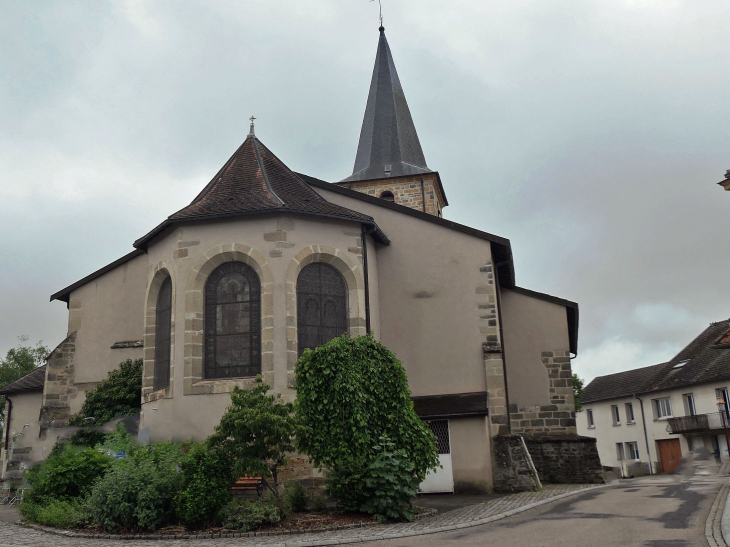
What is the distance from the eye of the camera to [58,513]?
1139 cm

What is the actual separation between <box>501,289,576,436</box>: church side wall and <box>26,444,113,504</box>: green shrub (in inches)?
441

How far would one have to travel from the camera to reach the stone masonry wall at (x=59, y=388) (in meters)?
18.0

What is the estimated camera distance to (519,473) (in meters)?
15.9

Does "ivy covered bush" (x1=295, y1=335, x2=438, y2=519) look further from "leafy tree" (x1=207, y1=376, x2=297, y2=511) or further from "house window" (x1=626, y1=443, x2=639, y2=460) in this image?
"house window" (x1=626, y1=443, x2=639, y2=460)

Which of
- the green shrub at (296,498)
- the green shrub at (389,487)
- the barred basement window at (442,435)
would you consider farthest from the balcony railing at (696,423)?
the green shrub at (296,498)

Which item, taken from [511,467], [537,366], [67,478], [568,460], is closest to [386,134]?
[537,366]

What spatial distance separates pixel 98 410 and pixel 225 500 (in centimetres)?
761

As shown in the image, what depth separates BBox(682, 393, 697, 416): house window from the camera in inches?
1389

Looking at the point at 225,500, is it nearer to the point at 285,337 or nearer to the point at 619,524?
the point at 285,337

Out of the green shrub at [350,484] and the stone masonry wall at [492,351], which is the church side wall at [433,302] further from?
the green shrub at [350,484]

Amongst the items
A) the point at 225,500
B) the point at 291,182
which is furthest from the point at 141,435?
the point at 291,182

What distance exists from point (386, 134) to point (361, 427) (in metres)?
21.8

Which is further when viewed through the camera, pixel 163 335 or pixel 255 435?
pixel 163 335

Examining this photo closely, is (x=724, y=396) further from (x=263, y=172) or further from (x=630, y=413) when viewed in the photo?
(x=263, y=172)
